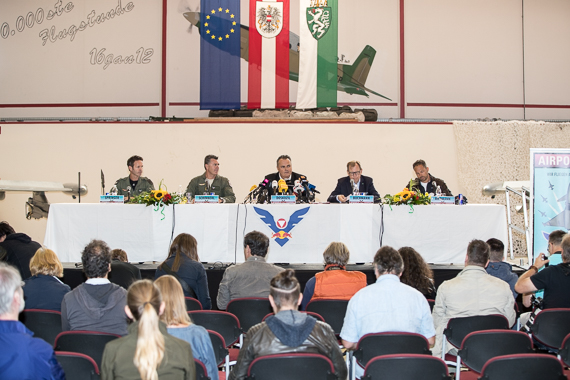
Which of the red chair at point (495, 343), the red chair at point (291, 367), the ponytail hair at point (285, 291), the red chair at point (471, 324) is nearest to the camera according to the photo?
the red chair at point (291, 367)

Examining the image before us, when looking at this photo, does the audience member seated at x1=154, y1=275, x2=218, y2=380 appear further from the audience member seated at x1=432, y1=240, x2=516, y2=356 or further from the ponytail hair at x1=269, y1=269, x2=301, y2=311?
the audience member seated at x1=432, y1=240, x2=516, y2=356

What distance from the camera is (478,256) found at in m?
3.30

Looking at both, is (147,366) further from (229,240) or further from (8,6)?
(8,6)

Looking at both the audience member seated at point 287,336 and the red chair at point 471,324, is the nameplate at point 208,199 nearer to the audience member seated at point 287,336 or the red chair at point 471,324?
the red chair at point 471,324

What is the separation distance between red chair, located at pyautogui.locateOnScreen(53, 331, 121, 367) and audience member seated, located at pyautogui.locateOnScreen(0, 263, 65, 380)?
586 mm

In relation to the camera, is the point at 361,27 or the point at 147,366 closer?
the point at 147,366

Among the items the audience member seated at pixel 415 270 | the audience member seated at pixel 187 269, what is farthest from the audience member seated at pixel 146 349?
the audience member seated at pixel 415 270

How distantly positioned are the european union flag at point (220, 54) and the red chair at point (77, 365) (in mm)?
6207

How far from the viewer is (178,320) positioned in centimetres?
232

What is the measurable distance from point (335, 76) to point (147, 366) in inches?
262

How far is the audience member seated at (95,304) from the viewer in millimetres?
2842

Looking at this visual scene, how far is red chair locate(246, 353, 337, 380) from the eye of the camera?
2.21 m

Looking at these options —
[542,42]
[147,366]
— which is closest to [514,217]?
[542,42]

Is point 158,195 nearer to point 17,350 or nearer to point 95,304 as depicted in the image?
point 95,304
